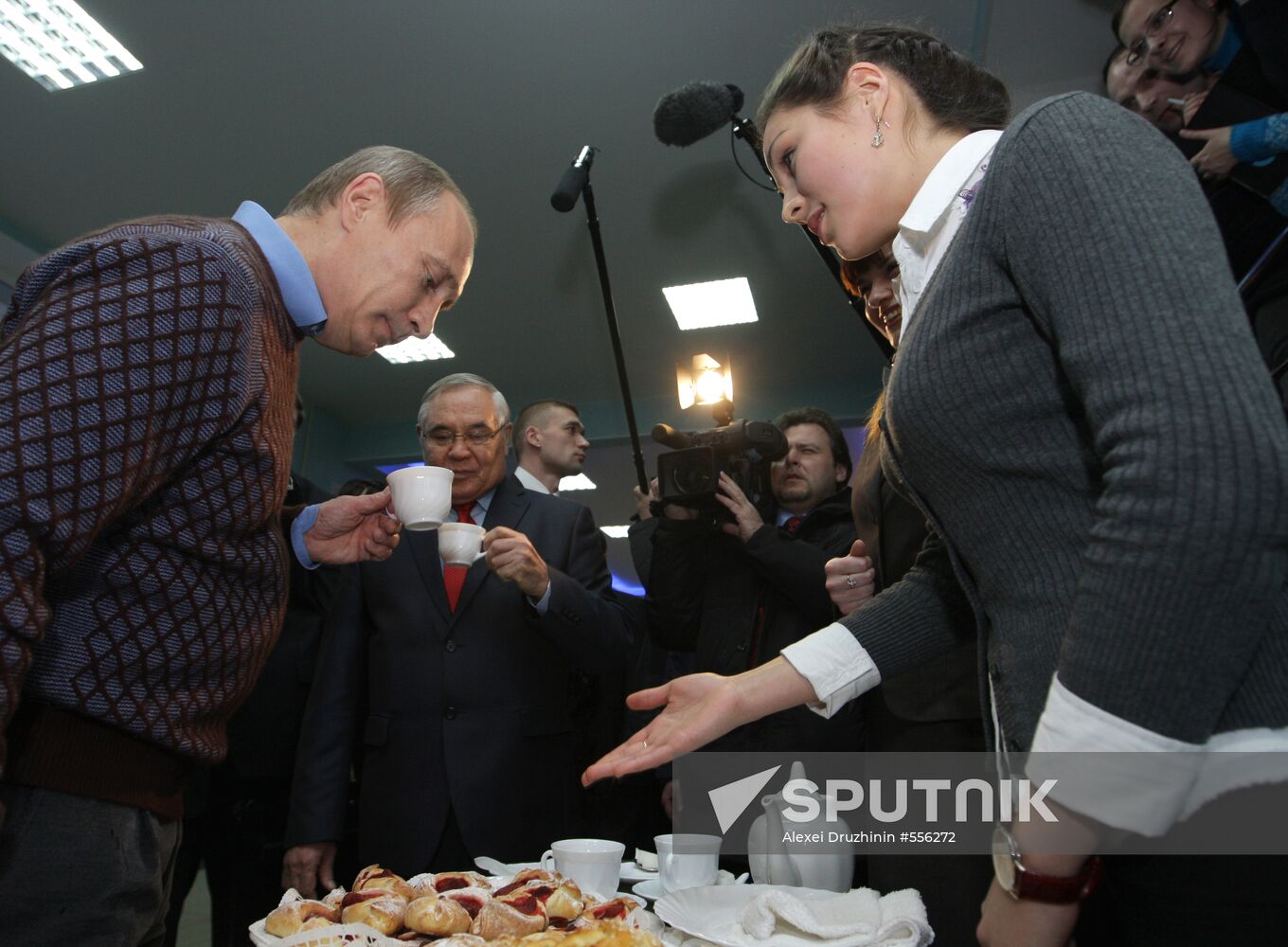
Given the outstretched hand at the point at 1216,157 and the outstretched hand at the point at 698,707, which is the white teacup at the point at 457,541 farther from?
the outstretched hand at the point at 1216,157

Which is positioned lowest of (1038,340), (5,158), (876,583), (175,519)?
(876,583)

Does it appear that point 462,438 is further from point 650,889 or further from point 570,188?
point 650,889

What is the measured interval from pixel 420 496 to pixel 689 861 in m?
0.74

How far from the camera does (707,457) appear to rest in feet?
7.25

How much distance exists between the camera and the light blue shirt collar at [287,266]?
43.1 inches

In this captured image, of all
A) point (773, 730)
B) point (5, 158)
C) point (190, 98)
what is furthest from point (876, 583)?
point (5, 158)

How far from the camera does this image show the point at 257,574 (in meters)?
1.01

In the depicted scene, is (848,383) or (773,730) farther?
(848,383)

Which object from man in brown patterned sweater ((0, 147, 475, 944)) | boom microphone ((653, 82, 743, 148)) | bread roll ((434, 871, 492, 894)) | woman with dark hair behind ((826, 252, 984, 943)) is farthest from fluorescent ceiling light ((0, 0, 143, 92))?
Answer: bread roll ((434, 871, 492, 894))

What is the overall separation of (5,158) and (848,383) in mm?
5128

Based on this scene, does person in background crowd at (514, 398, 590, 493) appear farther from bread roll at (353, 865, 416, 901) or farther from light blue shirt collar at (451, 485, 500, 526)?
bread roll at (353, 865, 416, 901)

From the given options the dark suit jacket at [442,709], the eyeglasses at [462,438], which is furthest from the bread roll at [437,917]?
the eyeglasses at [462,438]

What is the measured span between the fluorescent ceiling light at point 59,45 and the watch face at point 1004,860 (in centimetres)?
392

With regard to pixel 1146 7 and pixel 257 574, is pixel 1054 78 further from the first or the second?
pixel 257 574
